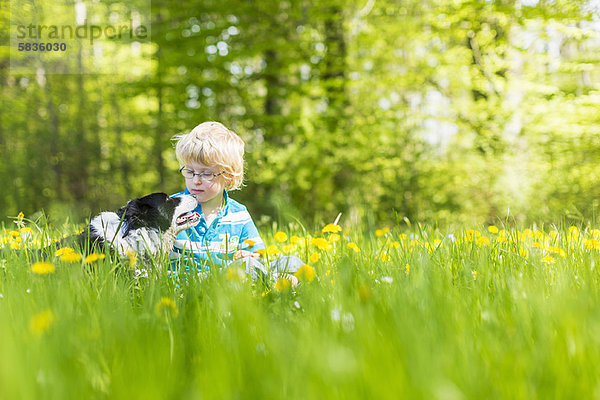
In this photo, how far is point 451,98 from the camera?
9.99 metres

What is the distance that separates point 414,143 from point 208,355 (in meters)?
7.44

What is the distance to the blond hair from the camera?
9.14 ft

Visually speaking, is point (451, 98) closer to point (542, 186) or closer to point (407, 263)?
point (542, 186)

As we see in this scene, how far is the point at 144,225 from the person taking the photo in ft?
8.21

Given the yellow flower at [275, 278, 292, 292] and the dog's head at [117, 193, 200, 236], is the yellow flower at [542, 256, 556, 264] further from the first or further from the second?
the dog's head at [117, 193, 200, 236]

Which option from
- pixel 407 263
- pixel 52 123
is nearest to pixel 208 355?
pixel 407 263

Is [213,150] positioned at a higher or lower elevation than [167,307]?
higher

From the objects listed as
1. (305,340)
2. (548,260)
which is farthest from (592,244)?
(305,340)

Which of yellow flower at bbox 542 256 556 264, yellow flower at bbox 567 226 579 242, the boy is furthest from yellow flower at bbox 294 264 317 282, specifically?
yellow flower at bbox 567 226 579 242

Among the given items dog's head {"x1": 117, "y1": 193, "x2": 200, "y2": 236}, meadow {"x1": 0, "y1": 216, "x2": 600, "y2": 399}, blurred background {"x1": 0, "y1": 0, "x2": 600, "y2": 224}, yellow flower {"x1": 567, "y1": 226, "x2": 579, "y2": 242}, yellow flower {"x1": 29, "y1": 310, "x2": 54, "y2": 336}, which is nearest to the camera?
meadow {"x1": 0, "y1": 216, "x2": 600, "y2": 399}

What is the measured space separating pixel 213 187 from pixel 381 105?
23.2ft

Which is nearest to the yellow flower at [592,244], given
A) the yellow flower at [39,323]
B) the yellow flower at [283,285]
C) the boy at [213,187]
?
the yellow flower at [283,285]

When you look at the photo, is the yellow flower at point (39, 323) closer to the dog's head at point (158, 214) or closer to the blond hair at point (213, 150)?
the dog's head at point (158, 214)

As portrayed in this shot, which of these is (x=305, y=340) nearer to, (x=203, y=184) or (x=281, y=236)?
(x=281, y=236)
